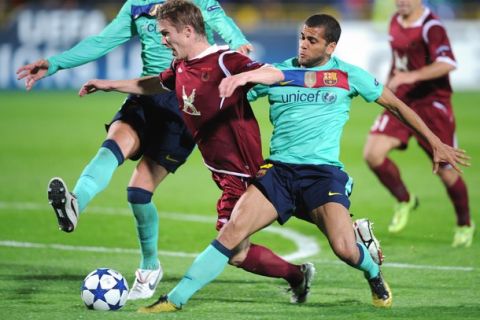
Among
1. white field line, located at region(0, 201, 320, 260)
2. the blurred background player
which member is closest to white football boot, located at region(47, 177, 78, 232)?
the blurred background player

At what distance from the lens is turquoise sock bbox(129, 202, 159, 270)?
7750mm

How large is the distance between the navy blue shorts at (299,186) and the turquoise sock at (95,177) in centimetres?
130

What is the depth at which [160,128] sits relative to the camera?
7.81m

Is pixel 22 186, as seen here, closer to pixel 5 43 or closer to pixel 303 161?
pixel 303 161

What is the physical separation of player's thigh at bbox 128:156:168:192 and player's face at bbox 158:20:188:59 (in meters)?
1.34

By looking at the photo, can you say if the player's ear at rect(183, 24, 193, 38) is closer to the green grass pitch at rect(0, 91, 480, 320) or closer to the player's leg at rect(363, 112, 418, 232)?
the green grass pitch at rect(0, 91, 480, 320)

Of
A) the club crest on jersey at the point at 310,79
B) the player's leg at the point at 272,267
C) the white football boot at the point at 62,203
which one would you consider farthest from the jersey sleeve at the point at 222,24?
the white football boot at the point at 62,203

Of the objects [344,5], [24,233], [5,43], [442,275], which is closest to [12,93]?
[5,43]

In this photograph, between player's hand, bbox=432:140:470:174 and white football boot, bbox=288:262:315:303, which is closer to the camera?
player's hand, bbox=432:140:470:174

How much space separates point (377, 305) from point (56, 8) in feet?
70.0

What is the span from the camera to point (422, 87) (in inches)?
419

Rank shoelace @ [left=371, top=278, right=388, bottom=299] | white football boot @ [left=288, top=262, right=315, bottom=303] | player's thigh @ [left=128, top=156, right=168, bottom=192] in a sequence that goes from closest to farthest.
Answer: shoelace @ [left=371, top=278, right=388, bottom=299] → white football boot @ [left=288, top=262, right=315, bottom=303] → player's thigh @ [left=128, top=156, right=168, bottom=192]

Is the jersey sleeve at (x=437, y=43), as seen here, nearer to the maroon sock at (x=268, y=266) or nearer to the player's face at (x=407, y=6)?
the player's face at (x=407, y=6)

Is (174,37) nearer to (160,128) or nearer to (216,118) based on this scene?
(216,118)
